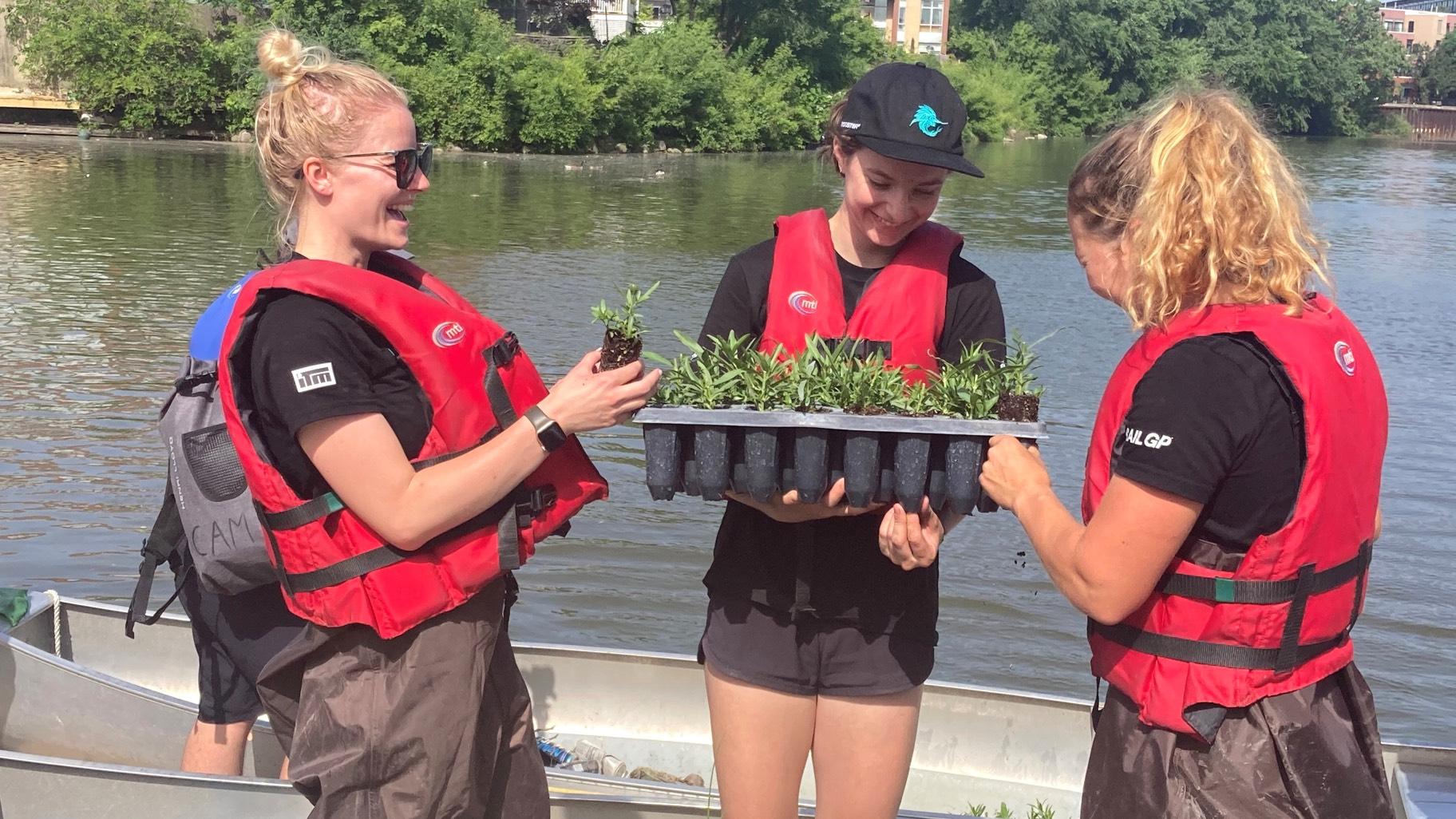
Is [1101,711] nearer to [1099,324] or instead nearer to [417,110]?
[1099,324]

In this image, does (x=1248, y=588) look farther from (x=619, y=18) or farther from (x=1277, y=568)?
(x=619, y=18)

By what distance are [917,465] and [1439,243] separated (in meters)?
26.2

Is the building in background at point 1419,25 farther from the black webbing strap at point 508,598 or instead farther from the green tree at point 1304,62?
the black webbing strap at point 508,598

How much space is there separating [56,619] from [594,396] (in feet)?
12.8

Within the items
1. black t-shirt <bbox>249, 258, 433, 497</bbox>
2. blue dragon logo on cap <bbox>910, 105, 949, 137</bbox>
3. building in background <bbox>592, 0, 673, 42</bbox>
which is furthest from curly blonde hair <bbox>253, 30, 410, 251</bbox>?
building in background <bbox>592, 0, 673, 42</bbox>

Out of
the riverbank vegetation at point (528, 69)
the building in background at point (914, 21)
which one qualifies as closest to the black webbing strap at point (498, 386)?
the riverbank vegetation at point (528, 69)

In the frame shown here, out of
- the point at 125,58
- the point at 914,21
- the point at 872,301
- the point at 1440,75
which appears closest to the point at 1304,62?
the point at 914,21

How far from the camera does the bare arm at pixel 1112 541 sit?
2369 millimetres

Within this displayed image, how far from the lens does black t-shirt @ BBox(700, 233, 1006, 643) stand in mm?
3033

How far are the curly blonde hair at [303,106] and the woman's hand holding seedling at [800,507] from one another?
1128 mm

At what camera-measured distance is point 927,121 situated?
301 centimetres

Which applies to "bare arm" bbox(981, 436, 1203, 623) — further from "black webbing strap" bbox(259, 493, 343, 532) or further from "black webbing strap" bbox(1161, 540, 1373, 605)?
"black webbing strap" bbox(259, 493, 343, 532)

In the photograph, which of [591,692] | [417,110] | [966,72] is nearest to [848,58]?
[966,72]

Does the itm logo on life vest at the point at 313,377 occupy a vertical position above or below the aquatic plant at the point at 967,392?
above
